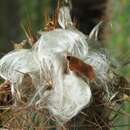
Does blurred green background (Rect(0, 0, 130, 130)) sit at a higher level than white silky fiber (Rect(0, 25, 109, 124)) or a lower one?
lower

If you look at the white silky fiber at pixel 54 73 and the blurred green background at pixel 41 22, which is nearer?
the white silky fiber at pixel 54 73

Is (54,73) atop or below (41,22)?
atop

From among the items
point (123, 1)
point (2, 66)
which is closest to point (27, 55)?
point (2, 66)

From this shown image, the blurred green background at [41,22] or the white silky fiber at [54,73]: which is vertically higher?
the white silky fiber at [54,73]

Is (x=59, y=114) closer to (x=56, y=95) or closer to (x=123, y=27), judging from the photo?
(x=56, y=95)

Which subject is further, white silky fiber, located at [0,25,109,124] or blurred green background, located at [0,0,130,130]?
blurred green background, located at [0,0,130,130]

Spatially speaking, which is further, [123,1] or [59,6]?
[123,1]

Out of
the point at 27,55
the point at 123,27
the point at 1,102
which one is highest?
the point at 27,55

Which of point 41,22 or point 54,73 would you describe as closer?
point 54,73
